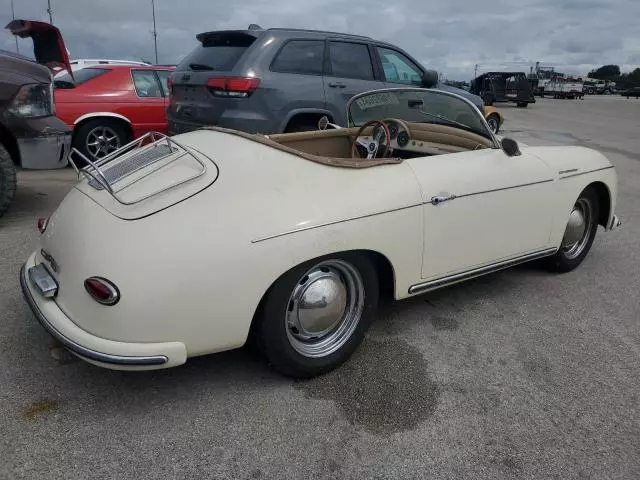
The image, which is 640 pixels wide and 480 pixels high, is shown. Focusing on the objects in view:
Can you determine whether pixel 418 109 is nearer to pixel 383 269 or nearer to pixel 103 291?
pixel 383 269

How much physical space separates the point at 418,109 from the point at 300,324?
2006 mm

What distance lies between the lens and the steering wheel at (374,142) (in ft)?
11.7

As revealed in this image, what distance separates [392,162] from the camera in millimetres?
2963

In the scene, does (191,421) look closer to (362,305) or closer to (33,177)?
(362,305)

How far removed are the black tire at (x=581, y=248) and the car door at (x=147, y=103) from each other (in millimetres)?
5474

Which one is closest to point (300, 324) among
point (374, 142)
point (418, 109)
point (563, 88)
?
point (374, 142)

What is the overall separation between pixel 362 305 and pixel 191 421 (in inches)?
39.5

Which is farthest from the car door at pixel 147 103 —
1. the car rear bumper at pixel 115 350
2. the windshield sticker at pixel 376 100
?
the car rear bumper at pixel 115 350

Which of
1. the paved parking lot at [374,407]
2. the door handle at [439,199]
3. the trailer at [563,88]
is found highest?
the trailer at [563,88]

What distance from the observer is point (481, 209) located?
319cm

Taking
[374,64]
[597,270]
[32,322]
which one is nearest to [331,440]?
[32,322]

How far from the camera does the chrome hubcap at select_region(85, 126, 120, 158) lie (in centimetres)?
734

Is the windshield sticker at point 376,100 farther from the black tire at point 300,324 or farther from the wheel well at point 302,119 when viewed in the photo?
the wheel well at point 302,119

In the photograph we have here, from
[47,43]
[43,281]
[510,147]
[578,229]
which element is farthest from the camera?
[47,43]
